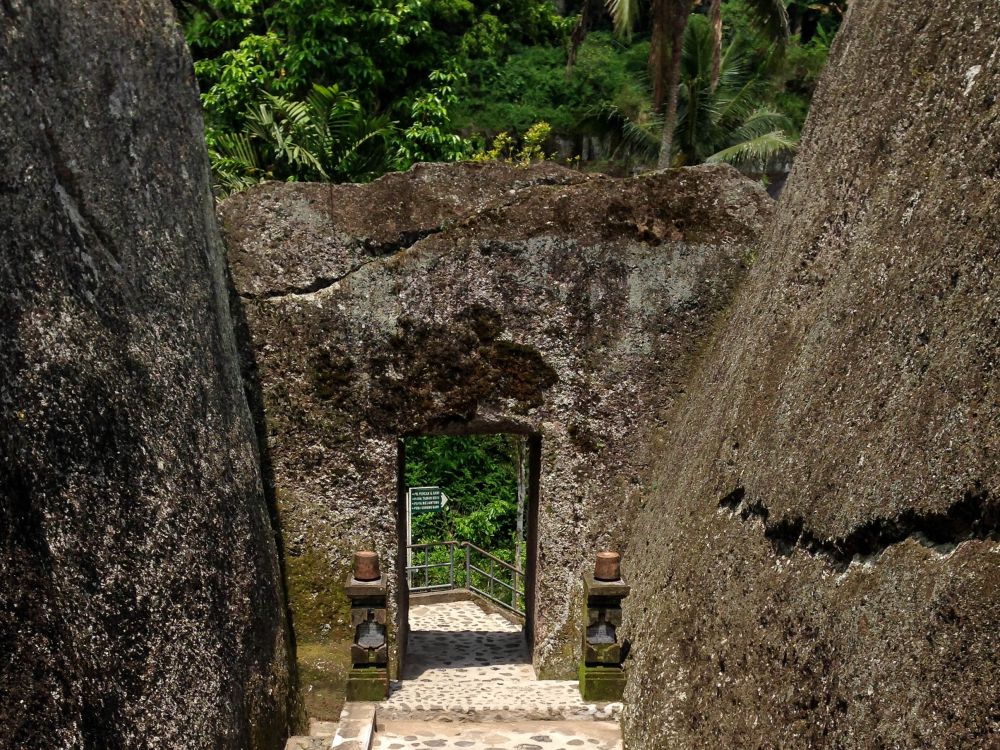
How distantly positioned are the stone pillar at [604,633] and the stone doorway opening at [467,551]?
1084 mm

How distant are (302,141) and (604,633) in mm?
8538

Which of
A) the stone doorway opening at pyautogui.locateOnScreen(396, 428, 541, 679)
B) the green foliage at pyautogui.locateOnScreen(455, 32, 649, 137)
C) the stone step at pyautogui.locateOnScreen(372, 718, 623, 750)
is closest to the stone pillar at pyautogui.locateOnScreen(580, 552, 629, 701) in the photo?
the stone step at pyautogui.locateOnScreen(372, 718, 623, 750)

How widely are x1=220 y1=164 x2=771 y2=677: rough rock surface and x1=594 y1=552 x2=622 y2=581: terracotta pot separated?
0.67m

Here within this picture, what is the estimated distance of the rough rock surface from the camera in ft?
25.8

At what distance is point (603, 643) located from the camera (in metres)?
7.35

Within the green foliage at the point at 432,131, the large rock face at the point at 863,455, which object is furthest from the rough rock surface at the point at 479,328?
the green foliage at the point at 432,131

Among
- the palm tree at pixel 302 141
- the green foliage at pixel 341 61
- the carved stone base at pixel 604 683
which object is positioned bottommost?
the carved stone base at pixel 604 683

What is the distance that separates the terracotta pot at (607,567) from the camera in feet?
24.3

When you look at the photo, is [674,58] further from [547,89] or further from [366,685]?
[366,685]

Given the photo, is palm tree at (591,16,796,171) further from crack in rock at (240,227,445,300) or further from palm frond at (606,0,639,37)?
crack in rock at (240,227,445,300)

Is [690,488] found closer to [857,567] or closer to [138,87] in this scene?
[857,567]

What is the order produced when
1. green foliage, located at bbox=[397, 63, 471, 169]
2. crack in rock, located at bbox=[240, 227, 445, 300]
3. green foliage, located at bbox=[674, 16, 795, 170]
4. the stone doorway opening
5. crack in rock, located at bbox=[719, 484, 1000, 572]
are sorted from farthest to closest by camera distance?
green foliage, located at bbox=[674, 16, 795, 170], green foliage, located at bbox=[397, 63, 471, 169], the stone doorway opening, crack in rock, located at bbox=[240, 227, 445, 300], crack in rock, located at bbox=[719, 484, 1000, 572]

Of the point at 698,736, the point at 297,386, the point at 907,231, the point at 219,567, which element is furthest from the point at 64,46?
the point at 698,736

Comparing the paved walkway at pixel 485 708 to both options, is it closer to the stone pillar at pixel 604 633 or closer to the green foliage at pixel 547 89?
the stone pillar at pixel 604 633
